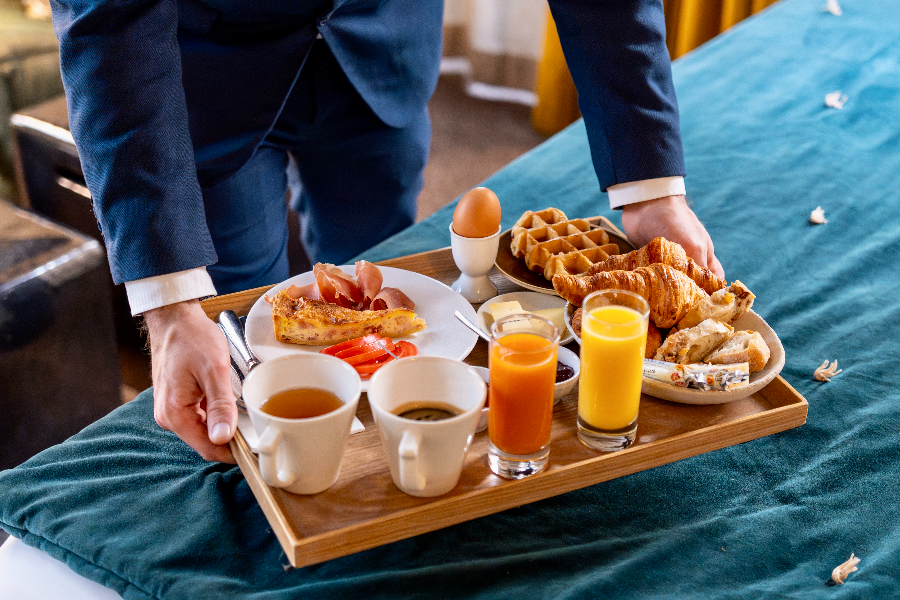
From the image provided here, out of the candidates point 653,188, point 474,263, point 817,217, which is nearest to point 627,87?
point 653,188

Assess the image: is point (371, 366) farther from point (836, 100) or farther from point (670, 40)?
point (670, 40)

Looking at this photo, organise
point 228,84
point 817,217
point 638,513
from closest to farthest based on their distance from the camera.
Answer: point 638,513, point 228,84, point 817,217

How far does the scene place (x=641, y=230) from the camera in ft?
4.68

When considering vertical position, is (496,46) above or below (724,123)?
below

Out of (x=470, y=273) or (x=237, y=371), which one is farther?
(x=470, y=273)

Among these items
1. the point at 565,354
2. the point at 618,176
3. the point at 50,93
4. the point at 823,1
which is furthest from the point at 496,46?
the point at 565,354

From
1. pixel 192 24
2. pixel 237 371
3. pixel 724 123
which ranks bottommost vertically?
pixel 724 123

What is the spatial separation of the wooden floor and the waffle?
1973 millimetres

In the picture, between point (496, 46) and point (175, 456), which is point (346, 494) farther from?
point (496, 46)

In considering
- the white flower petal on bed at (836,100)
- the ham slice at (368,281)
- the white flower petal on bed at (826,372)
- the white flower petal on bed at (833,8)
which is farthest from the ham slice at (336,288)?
the white flower petal on bed at (833,8)

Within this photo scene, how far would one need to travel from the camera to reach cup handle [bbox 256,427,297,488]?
2.78 ft

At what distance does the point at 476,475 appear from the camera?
0.96 meters

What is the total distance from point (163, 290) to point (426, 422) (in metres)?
0.52

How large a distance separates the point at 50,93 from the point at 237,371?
260 cm
